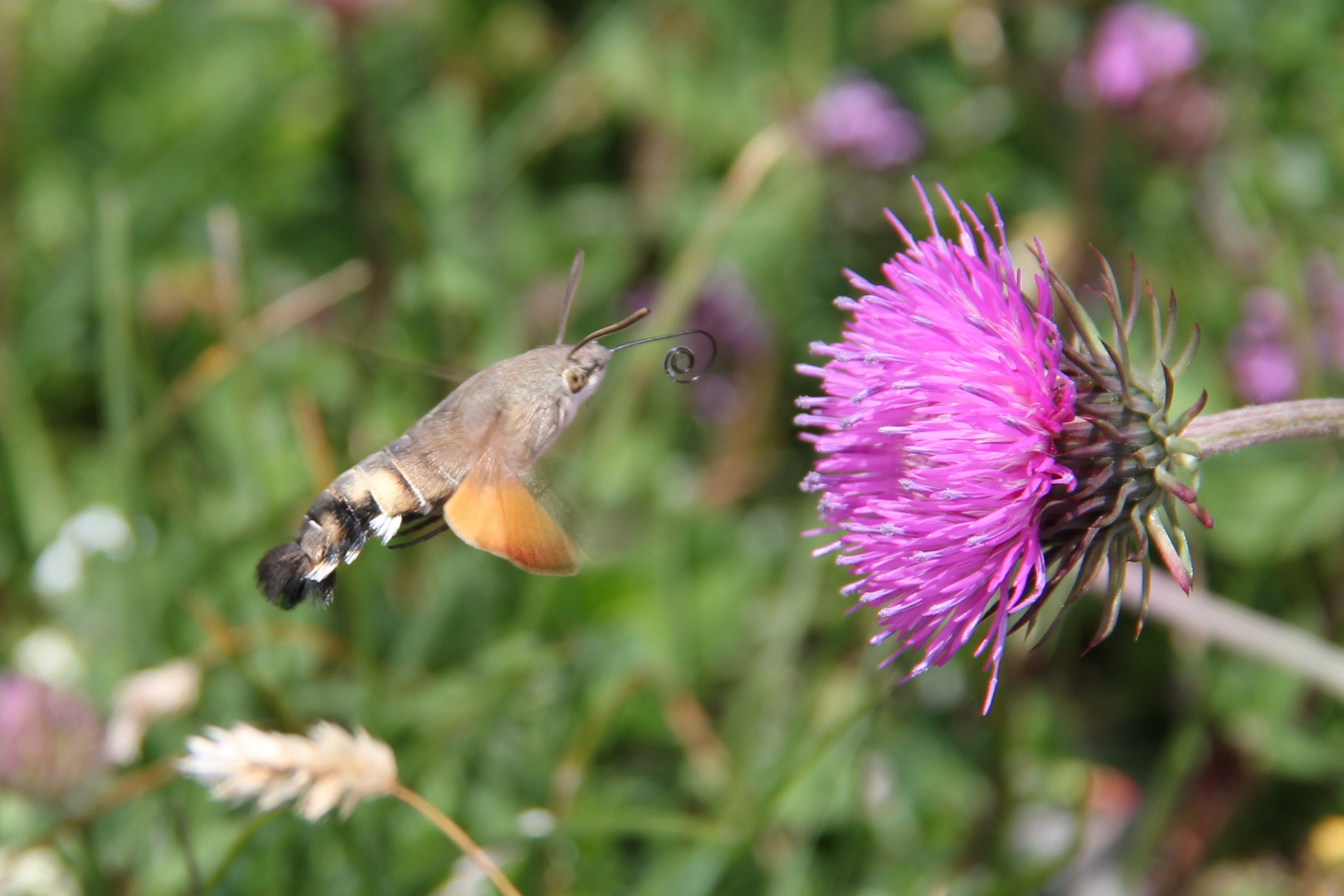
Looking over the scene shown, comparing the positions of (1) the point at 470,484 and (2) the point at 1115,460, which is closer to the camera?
(2) the point at 1115,460

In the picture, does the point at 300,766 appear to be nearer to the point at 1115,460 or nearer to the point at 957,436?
the point at 957,436

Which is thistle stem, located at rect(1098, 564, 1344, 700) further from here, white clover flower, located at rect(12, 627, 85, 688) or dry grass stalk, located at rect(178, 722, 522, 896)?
white clover flower, located at rect(12, 627, 85, 688)

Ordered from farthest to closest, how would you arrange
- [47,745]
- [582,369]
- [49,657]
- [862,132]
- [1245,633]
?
[862,132] → [49,657] → [1245,633] → [47,745] → [582,369]

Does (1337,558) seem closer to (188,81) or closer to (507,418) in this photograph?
(507,418)

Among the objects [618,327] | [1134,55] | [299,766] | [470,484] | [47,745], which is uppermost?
[618,327]

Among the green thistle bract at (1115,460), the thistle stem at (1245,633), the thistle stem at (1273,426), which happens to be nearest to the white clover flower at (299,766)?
the green thistle bract at (1115,460)

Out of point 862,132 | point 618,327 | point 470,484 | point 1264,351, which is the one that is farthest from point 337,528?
point 1264,351

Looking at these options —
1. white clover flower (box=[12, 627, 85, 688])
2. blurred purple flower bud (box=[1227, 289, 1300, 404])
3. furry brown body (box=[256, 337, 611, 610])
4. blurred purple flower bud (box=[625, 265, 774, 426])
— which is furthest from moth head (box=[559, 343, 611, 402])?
blurred purple flower bud (box=[1227, 289, 1300, 404])
